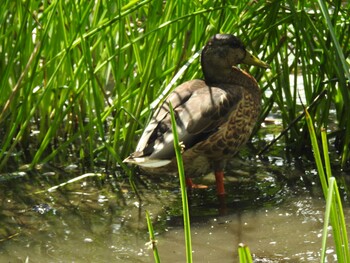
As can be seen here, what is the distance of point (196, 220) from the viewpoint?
3752 mm

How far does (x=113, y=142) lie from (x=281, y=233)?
1070 mm

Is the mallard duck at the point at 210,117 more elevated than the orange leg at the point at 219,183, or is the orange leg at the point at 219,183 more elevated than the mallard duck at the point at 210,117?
the mallard duck at the point at 210,117

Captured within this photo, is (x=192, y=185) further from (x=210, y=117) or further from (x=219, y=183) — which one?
(x=210, y=117)

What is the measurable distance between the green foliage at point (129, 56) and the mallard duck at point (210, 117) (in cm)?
9

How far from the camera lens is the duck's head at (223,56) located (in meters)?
4.06

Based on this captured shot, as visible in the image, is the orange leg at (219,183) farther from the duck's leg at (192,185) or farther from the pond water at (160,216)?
the duck's leg at (192,185)

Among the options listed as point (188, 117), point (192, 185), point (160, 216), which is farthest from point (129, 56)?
point (160, 216)

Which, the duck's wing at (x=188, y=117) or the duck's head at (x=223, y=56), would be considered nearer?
the duck's wing at (x=188, y=117)

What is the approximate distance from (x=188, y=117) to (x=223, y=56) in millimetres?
470

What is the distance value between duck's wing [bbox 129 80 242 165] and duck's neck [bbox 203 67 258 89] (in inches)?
5.2

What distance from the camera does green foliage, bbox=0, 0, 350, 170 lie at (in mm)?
3857

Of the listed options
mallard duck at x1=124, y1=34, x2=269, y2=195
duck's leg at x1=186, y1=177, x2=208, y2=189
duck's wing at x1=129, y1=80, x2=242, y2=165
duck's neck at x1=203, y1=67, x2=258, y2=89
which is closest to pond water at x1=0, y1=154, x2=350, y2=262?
duck's leg at x1=186, y1=177, x2=208, y2=189

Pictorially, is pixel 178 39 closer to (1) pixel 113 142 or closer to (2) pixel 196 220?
(1) pixel 113 142

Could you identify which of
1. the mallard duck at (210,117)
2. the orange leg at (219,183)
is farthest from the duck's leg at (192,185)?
the orange leg at (219,183)
